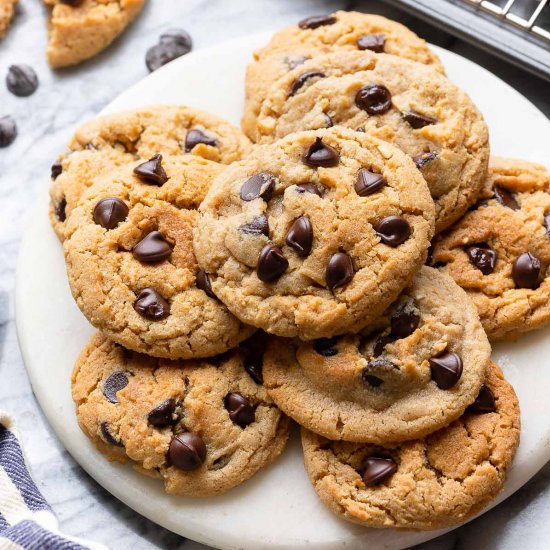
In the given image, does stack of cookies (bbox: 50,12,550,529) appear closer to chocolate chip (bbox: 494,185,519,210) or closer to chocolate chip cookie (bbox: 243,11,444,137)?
chocolate chip (bbox: 494,185,519,210)

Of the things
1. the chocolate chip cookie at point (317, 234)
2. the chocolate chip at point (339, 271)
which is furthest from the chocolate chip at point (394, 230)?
the chocolate chip at point (339, 271)

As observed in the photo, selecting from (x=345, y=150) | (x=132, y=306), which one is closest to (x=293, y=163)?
(x=345, y=150)

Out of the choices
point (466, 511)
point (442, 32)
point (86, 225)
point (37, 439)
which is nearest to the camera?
point (466, 511)

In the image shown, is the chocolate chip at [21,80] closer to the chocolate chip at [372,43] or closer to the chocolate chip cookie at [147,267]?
the chocolate chip cookie at [147,267]

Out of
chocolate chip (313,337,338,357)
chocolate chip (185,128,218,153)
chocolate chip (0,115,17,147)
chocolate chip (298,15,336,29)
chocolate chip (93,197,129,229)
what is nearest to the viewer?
chocolate chip (313,337,338,357)

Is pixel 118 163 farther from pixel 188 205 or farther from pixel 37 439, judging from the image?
pixel 37 439

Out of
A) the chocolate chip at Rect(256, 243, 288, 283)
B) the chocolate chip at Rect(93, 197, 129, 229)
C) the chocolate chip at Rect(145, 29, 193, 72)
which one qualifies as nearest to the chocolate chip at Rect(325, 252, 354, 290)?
the chocolate chip at Rect(256, 243, 288, 283)

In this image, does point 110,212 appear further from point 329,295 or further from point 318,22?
point 318,22
